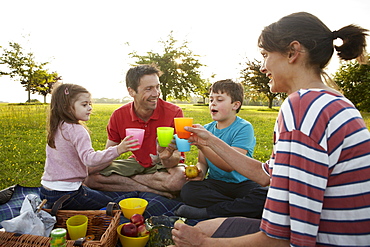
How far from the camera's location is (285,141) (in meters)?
1.40

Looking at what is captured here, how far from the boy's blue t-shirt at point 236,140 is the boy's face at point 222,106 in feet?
0.50

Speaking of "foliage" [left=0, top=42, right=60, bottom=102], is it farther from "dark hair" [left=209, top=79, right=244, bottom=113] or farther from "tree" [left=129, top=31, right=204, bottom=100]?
"dark hair" [left=209, top=79, right=244, bottom=113]

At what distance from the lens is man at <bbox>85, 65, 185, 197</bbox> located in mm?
4352

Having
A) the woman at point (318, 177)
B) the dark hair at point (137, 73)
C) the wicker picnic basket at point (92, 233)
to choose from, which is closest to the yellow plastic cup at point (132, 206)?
the wicker picnic basket at point (92, 233)

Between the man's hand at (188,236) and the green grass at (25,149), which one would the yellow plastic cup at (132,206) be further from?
the green grass at (25,149)

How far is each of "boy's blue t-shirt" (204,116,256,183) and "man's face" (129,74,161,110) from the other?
3.80ft

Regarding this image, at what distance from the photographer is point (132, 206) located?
11.6 feet

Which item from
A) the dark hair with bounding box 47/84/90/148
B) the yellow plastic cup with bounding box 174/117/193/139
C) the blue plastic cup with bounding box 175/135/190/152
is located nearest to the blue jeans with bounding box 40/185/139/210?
the dark hair with bounding box 47/84/90/148

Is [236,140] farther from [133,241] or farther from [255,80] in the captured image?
[255,80]

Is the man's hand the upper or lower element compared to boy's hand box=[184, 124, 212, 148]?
lower

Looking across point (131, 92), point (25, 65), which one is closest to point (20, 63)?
point (25, 65)

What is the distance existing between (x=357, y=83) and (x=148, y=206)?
34.0m

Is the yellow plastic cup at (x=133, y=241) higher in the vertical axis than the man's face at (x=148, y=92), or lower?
lower

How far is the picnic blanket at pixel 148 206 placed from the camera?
3.49 meters
